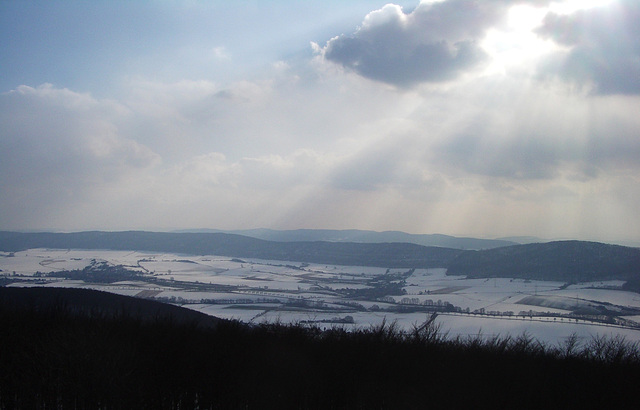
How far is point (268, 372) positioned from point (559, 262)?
31328mm

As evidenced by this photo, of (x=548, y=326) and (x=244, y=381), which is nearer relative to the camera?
(x=244, y=381)

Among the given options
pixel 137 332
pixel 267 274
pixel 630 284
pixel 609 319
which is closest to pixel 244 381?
pixel 137 332

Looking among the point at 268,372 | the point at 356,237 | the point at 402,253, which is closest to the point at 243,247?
the point at 402,253

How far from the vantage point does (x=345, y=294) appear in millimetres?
32375

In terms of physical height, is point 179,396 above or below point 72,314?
below

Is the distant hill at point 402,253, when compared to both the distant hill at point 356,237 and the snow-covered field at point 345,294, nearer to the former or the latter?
the snow-covered field at point 345,294

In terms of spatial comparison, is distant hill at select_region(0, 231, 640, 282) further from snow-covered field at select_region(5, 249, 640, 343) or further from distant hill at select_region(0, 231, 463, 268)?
snow-covered field at select_region(5, 249, 640, 343)

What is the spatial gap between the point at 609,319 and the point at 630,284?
9.34 m

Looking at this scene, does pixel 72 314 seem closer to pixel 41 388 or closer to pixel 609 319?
pixel 41 388

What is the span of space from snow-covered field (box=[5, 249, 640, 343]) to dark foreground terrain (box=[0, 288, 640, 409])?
4359mm

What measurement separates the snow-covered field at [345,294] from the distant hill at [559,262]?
1206 mm

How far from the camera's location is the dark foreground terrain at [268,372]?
753cm

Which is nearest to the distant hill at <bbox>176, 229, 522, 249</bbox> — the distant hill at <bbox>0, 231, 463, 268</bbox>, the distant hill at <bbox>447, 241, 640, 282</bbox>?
the distant hill at <bbox>0, 231, 463, 268</bbox>

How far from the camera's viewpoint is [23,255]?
45.6 meters
